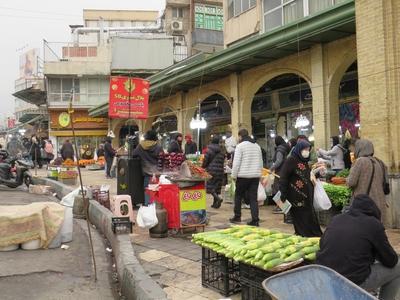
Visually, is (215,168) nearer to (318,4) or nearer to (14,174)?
(318,4)

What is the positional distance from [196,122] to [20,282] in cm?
1382

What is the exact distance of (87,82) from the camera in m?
40.8

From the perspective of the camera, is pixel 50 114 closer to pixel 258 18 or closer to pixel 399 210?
pixel 258 18

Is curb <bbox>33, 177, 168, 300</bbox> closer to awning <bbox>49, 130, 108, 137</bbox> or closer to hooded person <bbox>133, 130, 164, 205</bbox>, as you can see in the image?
hooded person <bbox>133, 130, 164, 205</bbox>

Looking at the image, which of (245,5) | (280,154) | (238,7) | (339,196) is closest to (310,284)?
(339,196)

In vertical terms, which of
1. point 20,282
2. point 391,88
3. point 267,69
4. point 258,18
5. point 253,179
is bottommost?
point 20,282

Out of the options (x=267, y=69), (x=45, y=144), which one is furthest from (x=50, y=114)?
(x=267, y=69)

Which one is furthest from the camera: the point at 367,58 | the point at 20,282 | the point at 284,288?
the point at 367,58

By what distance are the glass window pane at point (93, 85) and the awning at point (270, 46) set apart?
2065 centimetres

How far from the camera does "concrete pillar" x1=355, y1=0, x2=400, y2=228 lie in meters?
8.27

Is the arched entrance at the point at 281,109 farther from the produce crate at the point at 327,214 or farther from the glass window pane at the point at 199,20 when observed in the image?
the glass window pane at the point at 199,20

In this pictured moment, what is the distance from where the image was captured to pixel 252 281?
430cm

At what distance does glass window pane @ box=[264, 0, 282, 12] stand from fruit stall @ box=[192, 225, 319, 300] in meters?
13.8

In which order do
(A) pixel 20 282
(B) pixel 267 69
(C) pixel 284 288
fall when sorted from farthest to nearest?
(B) pixel 267 69 → (A) pixel 20 282 → (C) pixel 284 288
